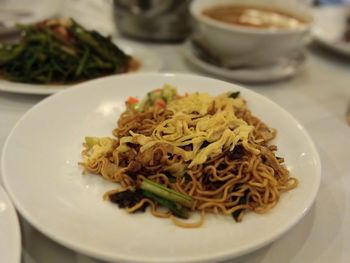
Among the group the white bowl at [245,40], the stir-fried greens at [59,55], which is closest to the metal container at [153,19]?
the white bowl at [245,40]

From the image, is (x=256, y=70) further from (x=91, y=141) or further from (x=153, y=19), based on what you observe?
(x=91, y=141)

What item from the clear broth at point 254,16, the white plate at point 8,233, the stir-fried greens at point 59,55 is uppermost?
the white plate at point 8,233

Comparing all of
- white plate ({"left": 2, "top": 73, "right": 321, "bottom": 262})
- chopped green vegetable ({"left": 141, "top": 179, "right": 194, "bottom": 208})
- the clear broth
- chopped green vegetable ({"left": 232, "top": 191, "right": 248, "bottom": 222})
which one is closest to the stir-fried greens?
white plate ({"left": 2, "top": 73, "right": 321, "bottom": 262})

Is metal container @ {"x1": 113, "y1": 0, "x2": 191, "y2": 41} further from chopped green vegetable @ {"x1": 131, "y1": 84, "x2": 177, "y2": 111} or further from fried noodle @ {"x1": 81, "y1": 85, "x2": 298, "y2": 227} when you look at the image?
fried noodle @ {"x1": 81, "y1": 85, "x2": 298, "y2": 227}

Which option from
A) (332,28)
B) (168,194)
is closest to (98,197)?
(168,194)

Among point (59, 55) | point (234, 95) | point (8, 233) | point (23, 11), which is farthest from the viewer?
point (23, 11)

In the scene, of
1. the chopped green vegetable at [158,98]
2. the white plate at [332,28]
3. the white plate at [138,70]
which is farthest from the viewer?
the white plate at [332,28]

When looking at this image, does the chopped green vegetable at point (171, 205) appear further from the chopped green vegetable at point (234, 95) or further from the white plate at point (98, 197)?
the chopped green vegetable at point (234, 95)
